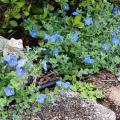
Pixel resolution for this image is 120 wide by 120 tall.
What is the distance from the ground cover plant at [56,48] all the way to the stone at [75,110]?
9cm

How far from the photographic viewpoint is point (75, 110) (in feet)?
9.68

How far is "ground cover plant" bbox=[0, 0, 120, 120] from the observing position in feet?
8.97

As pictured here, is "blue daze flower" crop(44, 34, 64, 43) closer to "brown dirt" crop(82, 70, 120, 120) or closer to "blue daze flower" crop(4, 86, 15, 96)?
"brown dirt" crop(82, 70, 120, 120)

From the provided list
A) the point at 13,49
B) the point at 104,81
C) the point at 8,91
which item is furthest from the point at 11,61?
the point at 104,81

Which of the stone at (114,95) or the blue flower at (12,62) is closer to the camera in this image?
the blue flower at (12,62)

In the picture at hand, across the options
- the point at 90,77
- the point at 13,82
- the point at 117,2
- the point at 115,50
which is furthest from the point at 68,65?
the point at 117,2

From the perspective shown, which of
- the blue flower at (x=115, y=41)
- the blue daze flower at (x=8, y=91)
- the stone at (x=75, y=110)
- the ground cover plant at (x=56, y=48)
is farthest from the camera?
the blue flower at (x=115, y=41)

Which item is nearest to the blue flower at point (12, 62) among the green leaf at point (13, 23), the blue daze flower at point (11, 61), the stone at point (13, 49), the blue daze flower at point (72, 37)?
the blue daze flower at point (11, 61)

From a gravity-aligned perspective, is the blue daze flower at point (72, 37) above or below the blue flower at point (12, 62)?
above

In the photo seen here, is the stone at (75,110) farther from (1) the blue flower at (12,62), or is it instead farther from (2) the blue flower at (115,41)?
(2) the blue flower at (115,41)

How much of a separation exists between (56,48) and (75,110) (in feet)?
2.01

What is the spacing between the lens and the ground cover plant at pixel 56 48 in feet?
8.97

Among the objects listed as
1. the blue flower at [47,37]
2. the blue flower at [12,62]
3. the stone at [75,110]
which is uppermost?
the blue flower at [47,37]

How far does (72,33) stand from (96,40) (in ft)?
0.80
